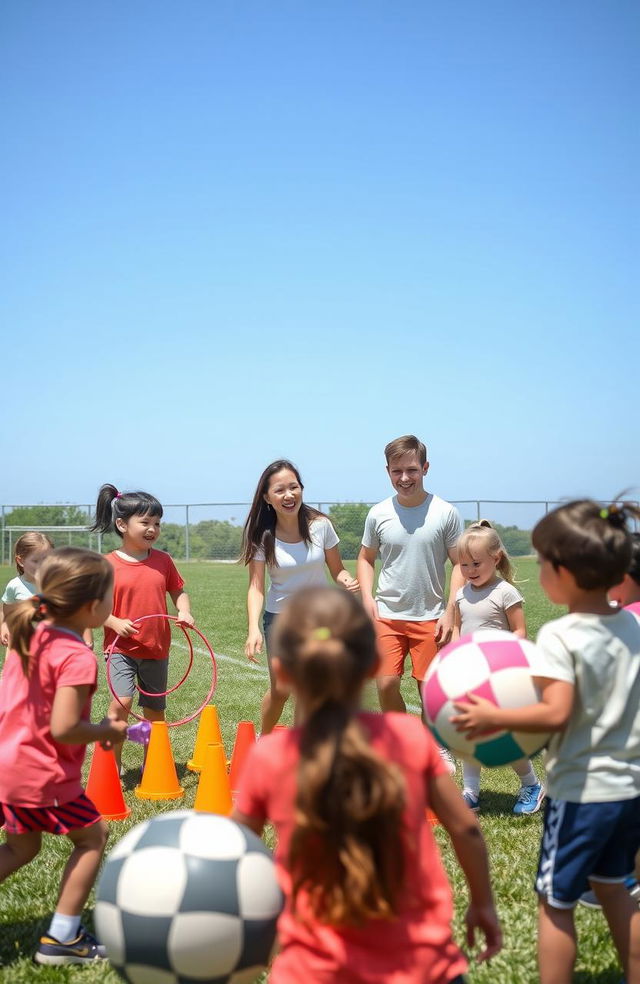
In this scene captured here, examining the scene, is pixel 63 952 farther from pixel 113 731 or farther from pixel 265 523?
pixel 265 523

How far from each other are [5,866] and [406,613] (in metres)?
3.56

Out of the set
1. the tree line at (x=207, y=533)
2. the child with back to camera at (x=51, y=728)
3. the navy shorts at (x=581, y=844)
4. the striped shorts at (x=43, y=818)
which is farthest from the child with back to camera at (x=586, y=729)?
the tree line at (x=207, y=533)

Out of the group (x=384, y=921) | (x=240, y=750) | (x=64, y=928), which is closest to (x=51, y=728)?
(x=64, y=928)

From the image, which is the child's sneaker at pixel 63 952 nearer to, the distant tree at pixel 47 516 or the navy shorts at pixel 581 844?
the navy shorts at pixel 581 844

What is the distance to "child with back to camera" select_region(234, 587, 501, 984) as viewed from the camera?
210 centimetres

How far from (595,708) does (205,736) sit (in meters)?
4.44

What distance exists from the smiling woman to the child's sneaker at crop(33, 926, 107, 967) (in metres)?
2.81

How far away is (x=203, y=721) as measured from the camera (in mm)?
7051

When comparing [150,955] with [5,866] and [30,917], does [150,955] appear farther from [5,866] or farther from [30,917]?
[30,917]

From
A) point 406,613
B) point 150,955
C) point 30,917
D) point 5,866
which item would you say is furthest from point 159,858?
point 406,613

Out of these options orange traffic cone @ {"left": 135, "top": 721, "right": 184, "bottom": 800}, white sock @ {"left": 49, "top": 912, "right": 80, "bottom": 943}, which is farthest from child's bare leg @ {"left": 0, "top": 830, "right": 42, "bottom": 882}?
orange traffic cone @ {"left": 135, "top": 721, "right": 184, "bottom": 800}

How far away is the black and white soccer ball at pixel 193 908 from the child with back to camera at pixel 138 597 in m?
4.17

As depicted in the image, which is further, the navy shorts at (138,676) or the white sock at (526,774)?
the navy shorts at (138,676)

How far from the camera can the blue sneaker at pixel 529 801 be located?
18.8ft
